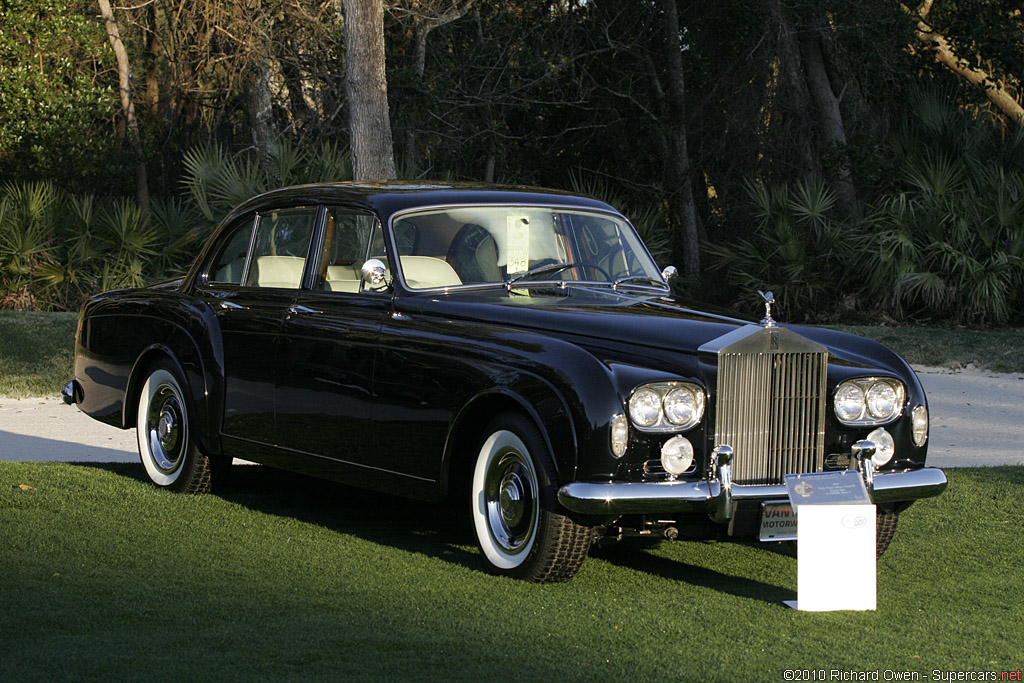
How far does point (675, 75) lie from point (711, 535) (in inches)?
710

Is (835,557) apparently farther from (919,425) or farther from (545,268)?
(545,268)

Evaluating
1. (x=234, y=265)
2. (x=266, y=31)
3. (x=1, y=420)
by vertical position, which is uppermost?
(x=266, y=31)

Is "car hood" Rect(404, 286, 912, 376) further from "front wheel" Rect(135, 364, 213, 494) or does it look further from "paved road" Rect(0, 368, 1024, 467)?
"paved road" Rect(0, 368, 1024, 467)

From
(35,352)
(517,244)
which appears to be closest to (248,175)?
(35,352)

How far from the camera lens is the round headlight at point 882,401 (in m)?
5.48

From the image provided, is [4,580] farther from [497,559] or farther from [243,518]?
[497,559]

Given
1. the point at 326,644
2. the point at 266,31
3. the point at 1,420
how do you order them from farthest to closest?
the point at 266,31
the point at 1,420
the point at 326,644

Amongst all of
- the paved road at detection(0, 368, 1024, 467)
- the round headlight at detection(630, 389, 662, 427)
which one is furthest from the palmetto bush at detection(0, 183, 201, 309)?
the round headlight at detection(630, 389, 662, 427)

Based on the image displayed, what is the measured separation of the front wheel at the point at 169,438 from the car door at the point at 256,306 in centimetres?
41

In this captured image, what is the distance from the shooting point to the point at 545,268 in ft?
21.2

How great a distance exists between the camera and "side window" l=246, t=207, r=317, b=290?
6879 mm

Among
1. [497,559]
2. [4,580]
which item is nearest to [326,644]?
[497,559]

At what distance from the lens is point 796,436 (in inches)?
210
